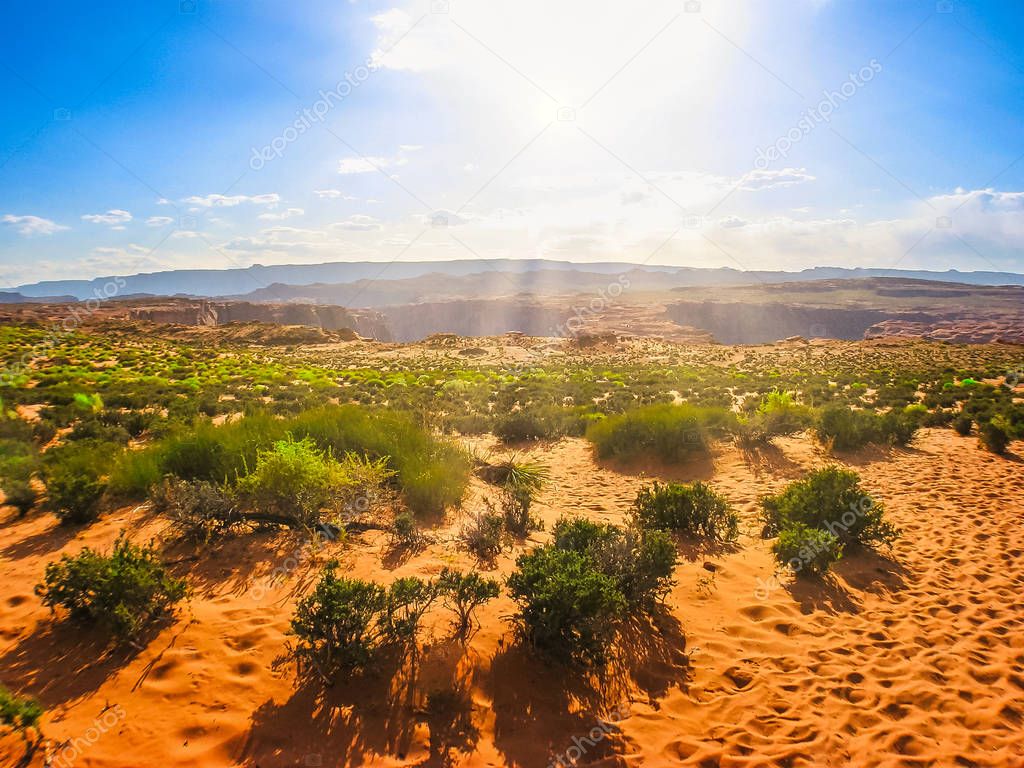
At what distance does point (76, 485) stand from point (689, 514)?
8.51m

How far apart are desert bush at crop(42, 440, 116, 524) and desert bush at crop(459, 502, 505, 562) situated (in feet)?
16.3

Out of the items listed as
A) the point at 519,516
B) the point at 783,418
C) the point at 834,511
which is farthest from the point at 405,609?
the point at 783,418

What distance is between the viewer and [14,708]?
3.01 meters

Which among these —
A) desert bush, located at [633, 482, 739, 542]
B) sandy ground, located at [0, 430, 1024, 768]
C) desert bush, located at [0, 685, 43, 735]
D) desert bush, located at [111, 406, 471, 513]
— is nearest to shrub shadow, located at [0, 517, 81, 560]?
sandy ground, located at [0, 430, 1024, 768]

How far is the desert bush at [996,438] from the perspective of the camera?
10.7 meters

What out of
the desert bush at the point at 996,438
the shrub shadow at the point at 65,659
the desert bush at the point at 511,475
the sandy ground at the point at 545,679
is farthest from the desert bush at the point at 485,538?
the desert bush at the point at 996,438

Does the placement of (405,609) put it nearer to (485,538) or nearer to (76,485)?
(485,538)

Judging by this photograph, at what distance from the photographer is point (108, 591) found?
3.96 metres

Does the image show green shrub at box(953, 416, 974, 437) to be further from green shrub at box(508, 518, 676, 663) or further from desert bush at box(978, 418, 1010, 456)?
green shrub at box(508, 518, 676, 663)

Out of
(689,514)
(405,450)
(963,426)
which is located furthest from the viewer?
(963,426)

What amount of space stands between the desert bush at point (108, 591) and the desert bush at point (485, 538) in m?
3.30

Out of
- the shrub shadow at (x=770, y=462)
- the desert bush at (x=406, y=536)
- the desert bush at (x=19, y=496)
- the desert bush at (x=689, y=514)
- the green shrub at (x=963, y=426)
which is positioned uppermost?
the desert bush at (x=19, y=496)

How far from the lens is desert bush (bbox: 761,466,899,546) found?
655 cm

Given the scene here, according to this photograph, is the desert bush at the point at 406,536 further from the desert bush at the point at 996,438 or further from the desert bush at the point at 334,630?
the desert bush at the point at 996,438
